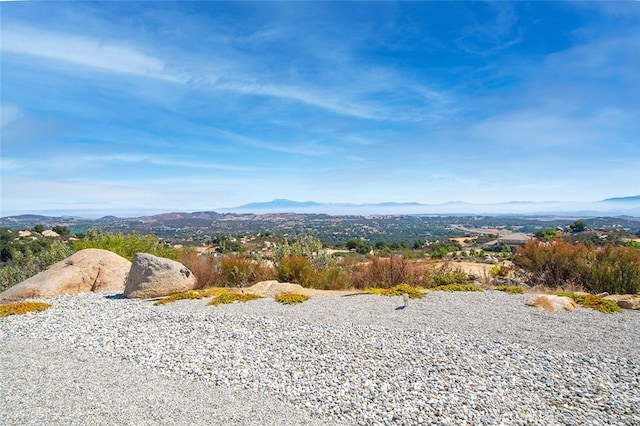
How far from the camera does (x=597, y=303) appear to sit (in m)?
8.12

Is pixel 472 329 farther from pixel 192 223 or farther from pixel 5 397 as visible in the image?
pixel 192 223

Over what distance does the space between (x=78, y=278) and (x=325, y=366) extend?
372 inches

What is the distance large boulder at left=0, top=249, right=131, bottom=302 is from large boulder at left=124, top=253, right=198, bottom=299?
1789mm

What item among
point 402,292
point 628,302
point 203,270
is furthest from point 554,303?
point 203,270

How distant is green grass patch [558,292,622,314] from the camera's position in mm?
7906

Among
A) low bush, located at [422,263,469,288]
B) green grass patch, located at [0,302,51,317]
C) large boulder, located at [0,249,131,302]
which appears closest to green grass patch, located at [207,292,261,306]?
green grass patch, located at [0,302,51,317]

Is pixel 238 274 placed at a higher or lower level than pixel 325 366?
higher

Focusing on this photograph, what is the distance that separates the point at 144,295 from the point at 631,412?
10.1 m

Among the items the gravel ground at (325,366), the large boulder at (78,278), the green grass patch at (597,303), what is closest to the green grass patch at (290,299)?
the gravel ground at (325,366)

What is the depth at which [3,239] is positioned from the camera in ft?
92.9

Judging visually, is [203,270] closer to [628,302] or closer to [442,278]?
[442,278]

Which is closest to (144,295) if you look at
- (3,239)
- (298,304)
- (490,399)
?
(298,304)

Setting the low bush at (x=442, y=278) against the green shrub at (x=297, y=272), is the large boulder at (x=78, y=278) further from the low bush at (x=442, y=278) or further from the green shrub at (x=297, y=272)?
the low bush at (x=442, y=278)

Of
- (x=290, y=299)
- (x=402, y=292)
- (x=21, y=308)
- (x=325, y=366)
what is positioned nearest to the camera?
(x=325, y=366)
